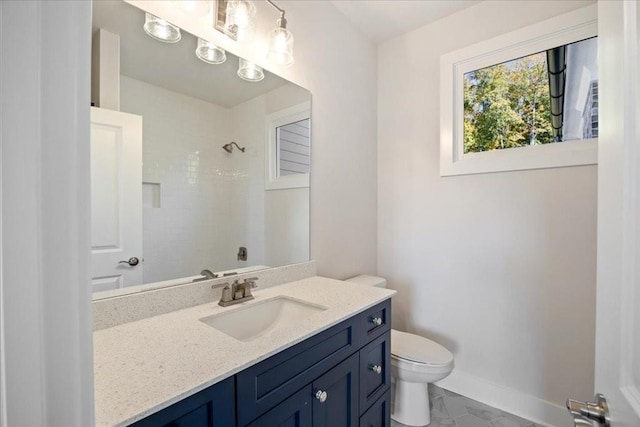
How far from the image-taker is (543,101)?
1736 mm

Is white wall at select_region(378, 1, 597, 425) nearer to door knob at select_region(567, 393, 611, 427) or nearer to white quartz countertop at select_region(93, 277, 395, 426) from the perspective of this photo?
white quartz countertop at select_region(93, 277, 395, 426)

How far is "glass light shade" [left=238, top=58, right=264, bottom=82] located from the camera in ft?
4.55

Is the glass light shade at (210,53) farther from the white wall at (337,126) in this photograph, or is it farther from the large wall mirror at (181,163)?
the white wall at (337,126)

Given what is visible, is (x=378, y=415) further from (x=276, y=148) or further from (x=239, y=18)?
(x=239, y=18)

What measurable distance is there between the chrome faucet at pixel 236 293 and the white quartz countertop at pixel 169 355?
30mm

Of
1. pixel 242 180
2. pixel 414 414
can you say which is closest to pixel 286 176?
pixel 242 180

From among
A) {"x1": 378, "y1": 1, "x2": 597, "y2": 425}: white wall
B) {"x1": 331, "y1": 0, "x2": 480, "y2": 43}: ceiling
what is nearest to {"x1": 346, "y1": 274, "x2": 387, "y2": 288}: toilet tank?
{"x1": 378, "y1": 1, "x2": 597, "y2": 425}: white wall

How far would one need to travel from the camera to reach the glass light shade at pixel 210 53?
1237 millimetres

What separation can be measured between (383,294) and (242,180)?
868 millimetres

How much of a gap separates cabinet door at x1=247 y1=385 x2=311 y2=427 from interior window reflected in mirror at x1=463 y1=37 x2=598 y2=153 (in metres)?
1.80

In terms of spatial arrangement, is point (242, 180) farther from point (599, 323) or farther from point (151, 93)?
point (599, 323)

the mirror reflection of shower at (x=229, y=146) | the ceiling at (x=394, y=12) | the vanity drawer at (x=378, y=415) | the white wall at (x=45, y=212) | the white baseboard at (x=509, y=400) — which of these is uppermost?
the ceiling at (x=394, y=12)

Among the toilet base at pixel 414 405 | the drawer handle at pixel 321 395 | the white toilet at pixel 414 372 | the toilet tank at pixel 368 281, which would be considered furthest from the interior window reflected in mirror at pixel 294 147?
the toilet base at pixel 414 405

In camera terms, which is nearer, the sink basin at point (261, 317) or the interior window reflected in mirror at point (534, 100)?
the sink basin at point (261, 317)
